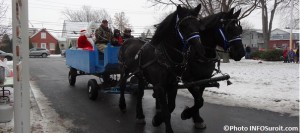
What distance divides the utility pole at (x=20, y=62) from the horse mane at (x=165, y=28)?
7.42 feet

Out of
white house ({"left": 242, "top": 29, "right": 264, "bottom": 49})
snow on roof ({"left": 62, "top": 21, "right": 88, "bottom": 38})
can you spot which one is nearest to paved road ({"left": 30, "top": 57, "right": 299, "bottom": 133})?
snow on roof ({"left": 62, "top": 21, "right": 88, "bottom": 38})

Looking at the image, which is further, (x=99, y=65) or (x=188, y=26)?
(x=99, y=65)

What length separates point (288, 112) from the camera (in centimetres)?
705

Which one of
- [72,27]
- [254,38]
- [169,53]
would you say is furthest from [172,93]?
[254,38]

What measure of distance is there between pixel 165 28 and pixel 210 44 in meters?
0.99

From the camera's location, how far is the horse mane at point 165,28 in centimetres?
517

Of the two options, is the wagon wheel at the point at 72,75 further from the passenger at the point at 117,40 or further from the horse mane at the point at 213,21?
the horse mane at the point at 213,21

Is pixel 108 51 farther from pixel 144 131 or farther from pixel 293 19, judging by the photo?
pixel 293 19

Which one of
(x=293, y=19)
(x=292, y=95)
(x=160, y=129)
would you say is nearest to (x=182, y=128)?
(x=160, y=129)

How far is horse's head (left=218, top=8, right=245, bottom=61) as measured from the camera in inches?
200

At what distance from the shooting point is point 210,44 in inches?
227

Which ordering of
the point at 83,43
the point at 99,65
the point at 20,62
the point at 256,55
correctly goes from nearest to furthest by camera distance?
1. the point at 20,62
2. the point at 99,65
3. the point at 83,43
4. the point at 256,55

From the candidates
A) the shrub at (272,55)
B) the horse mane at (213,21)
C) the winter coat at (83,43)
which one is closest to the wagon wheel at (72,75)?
the winter coat at (83,43)

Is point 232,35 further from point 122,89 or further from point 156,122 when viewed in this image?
point 122,89
